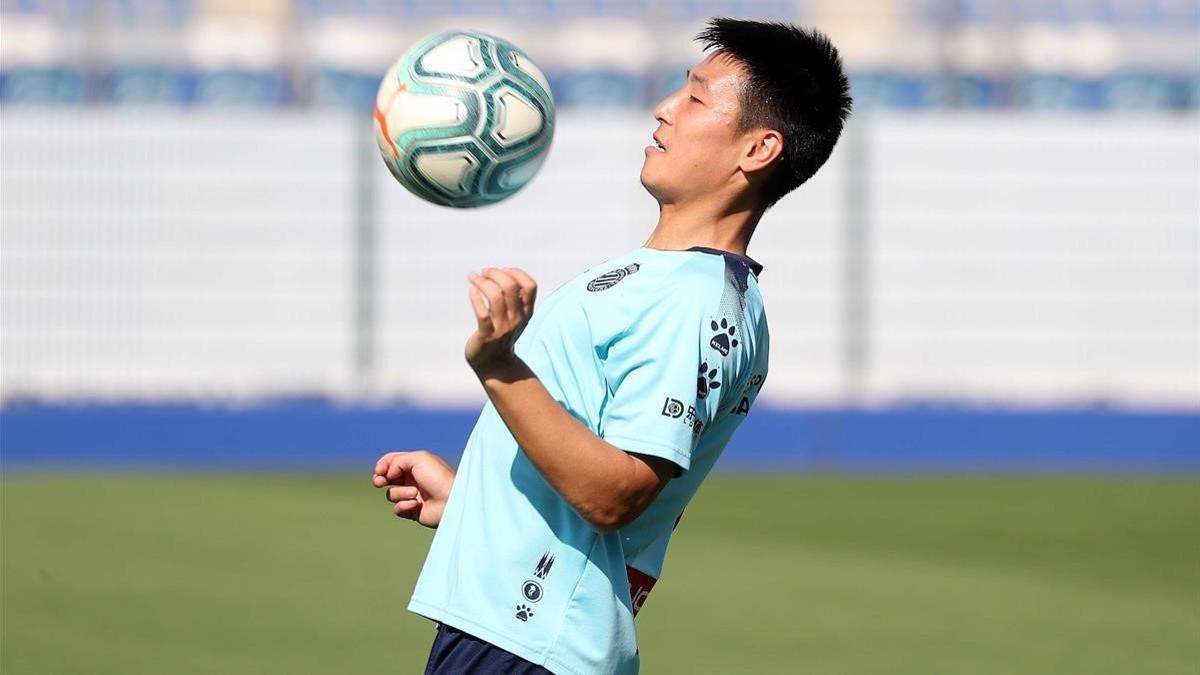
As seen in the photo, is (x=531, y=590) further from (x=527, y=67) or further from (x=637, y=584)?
(x=527, y=67)

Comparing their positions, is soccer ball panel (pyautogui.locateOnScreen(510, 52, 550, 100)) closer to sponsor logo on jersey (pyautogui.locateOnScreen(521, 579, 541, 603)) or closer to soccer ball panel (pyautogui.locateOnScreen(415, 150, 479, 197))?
soccer ball panel (pyautogui.locateOnScreen(415, 150, 479, 197))

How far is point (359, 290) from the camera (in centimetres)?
1352

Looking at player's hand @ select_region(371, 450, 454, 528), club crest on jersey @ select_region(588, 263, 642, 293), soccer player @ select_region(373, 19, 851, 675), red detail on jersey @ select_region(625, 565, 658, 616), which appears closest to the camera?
soccer player @ select_region(373, 19, 851, 675)

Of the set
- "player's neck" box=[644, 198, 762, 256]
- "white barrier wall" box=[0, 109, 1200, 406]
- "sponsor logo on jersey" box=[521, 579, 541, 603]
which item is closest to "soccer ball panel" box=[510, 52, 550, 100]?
"player's neck" box=[644, 198, 762, 256]

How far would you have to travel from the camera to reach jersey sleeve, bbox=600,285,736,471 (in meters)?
2.70

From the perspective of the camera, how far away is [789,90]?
3.10 m

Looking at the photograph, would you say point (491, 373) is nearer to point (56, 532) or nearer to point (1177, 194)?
point (56, 532)

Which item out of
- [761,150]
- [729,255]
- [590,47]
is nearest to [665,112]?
[761,150]

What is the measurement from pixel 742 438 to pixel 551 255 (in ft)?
6.79

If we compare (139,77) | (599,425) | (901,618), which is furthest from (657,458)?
(139,77)

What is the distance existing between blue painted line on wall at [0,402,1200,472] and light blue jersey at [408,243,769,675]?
10221mm

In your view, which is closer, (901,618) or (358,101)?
(901,618)

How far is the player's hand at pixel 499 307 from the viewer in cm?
251

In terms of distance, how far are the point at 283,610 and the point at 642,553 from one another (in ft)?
14.0
